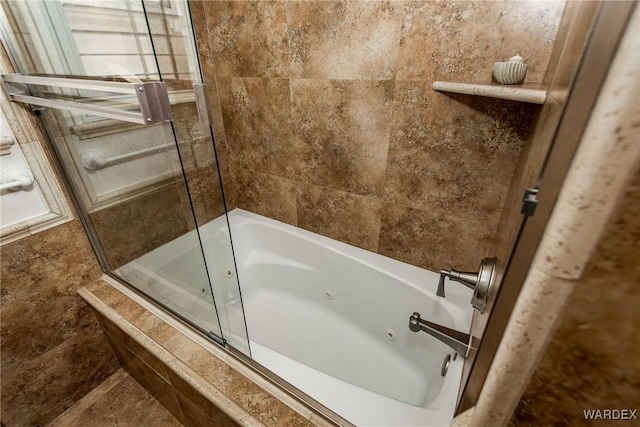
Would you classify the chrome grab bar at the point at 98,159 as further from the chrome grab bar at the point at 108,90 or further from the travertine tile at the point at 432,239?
the travertine tile at the point at 432,239

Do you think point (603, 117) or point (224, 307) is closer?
point (603, 117)

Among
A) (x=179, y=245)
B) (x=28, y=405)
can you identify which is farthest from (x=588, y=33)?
(x=28, y=405)

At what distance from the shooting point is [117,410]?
1.24 m

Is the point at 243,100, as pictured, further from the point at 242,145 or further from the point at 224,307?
the point at 224,307

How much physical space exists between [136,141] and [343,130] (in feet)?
2.77

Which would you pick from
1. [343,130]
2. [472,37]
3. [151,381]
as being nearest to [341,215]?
[343,130]

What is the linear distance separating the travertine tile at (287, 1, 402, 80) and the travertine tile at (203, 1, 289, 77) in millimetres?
68

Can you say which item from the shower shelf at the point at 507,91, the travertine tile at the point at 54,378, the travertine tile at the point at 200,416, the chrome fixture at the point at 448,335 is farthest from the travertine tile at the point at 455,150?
the travertine tile at the point at 54,378

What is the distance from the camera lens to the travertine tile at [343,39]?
3.49ft

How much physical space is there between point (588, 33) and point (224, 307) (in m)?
1.06

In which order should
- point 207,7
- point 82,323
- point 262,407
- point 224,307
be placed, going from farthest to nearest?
point 207,7 → point 82,323 → point 224,307 → point 262,407

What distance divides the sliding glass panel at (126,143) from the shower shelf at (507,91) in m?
0.81

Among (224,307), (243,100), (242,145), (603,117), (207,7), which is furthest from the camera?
(242,145)

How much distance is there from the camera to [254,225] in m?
1.80
